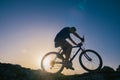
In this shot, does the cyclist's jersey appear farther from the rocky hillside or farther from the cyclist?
the rocky hillside

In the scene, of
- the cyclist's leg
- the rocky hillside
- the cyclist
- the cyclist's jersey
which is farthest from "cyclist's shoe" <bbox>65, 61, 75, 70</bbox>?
the cyclist's jersey

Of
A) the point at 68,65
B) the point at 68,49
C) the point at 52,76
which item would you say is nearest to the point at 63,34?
the point at 68,49

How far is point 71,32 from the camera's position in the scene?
1243 cm

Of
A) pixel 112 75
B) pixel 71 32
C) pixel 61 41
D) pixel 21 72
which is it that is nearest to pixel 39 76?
pixel 21 72

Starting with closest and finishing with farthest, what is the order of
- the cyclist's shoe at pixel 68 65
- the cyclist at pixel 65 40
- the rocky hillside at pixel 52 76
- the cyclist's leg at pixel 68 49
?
the rocky hillside at pixel 52 76
the cyclist's shoe at pixel 68 65
the cyclist at pixel 65 40
the cyclist's leg at pixel 68 49

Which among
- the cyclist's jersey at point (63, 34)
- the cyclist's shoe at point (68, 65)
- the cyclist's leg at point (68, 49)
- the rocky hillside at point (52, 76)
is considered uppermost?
the cyclist's jersey at point (63, 34)

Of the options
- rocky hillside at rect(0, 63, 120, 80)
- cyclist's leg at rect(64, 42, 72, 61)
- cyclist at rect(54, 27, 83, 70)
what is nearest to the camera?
rocky hillside at rect(0, 63, 120, 80)

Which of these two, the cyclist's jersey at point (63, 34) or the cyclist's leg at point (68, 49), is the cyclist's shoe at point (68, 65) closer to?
the cyclist's leg at point (68, 49)

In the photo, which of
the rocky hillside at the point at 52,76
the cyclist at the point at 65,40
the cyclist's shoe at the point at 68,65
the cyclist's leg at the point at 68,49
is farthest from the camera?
the cyclist's leg at the point at 68,49

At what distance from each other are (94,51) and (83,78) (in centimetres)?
218

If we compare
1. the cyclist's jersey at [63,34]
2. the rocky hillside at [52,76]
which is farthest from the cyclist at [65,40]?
the rocky hillside at [52,76]

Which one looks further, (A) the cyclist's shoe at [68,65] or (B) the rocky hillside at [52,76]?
(A) the cyclist's shoe at [68,65]

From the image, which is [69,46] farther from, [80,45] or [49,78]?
[49,78]

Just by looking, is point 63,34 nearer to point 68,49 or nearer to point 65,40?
point 65,40
